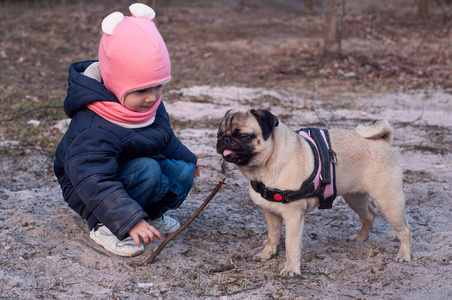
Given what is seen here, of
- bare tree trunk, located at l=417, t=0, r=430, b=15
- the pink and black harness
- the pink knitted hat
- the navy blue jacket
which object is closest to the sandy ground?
the navy blue jacket

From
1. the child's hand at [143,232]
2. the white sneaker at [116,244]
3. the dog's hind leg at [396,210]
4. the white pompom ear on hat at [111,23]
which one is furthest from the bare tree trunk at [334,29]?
the child's hand at [143,232]

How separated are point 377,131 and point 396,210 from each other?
60cm

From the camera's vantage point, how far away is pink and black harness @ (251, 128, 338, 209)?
3371 millimetres

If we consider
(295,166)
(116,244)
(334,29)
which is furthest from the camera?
(334,29)

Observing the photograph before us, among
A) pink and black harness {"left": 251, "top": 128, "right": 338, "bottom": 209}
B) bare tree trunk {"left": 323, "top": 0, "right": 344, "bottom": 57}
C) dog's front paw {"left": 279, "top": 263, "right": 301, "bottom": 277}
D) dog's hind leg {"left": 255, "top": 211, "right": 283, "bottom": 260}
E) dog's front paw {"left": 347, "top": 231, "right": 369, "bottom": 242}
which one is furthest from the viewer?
bare tree trunk {"left": 323, "top": 0, "right": 344, "bottom": 57}

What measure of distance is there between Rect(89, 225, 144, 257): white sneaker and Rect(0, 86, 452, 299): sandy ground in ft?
0.16

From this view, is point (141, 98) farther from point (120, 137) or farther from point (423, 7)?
point (423, 7)

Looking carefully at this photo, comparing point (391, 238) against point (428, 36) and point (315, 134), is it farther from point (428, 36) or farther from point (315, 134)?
point (428, 36)

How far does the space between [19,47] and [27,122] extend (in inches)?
259

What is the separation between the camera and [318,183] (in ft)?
11.4

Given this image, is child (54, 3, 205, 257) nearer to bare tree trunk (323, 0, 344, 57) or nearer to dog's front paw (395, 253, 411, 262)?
dog's front paw (395, 253, 411, 262)

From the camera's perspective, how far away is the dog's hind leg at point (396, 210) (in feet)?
12.0

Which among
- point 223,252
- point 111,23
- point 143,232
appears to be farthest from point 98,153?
point 223,252

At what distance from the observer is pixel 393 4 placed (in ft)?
74.5
